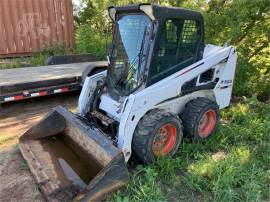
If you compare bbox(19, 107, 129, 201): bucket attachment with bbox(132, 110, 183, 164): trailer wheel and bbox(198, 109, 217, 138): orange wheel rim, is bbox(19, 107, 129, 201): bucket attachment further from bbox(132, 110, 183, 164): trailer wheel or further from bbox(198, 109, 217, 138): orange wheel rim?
bbox(198, 109, 217, 138): orange wheel rim

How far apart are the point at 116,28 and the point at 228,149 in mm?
2340

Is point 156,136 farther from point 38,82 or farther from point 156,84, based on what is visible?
point 38,82

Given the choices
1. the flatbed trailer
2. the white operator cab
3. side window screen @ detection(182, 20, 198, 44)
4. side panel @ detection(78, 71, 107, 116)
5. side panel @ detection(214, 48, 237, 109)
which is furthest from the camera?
the flatbed trailer

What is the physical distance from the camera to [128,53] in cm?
433

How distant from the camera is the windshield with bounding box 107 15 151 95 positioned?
4090 millimetres

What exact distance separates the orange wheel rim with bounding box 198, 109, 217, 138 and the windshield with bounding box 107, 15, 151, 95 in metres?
1.23

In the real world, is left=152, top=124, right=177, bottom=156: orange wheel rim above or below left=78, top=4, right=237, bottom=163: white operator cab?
below

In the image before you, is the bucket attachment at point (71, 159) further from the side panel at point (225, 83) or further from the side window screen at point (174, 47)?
the side panel at point (225, 83)

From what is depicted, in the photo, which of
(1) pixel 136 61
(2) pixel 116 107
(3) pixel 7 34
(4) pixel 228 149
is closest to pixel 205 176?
(4) pixel 228 149

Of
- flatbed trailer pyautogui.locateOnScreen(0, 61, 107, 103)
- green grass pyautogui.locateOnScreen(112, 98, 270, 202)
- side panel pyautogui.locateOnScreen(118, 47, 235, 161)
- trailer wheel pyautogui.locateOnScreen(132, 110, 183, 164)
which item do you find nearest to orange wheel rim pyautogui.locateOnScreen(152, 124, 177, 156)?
trailer wheel pyautogui.locateOnScreen(132, 110, 183, 164)

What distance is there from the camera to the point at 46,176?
3656 mm

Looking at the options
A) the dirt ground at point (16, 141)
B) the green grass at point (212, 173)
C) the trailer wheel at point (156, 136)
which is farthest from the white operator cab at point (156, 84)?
the dirt ground at point (16, 141)

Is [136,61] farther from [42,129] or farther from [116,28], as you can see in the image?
[42,129]

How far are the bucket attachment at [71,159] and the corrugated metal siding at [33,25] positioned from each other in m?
7.06
